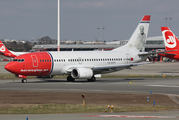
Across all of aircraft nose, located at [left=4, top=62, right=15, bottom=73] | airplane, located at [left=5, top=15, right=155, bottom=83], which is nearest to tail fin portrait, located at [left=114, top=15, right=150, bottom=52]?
airplane, located at [left=5, top=15, right=155, bottom=83]

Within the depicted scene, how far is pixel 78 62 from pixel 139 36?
14.1 metres

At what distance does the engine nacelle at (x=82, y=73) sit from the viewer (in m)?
44.4

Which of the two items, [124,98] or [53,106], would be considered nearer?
[53,106]

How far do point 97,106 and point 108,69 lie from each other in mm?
23644

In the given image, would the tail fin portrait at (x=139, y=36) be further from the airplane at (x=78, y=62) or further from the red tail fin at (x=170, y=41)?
the red tail fin at (x=170, y=41)

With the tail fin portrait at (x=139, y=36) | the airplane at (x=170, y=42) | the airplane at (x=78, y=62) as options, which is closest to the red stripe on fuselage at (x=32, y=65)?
the airplane at (x=78, y=62)

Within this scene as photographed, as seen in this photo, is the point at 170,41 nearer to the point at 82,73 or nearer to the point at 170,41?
the point at 170,41

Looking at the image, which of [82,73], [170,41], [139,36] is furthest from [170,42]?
[82,73]

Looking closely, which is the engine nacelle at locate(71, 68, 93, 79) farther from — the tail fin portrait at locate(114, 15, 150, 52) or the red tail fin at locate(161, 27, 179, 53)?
the red tail fin at locate(161, 27, 179, 53)

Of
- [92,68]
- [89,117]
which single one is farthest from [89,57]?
[89,117]

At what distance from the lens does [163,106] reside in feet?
79.3

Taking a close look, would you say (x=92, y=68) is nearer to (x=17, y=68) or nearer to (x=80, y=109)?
(x=17, y=68)

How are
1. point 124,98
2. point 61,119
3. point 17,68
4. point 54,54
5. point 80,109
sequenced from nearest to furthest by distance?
point 61,119, point 80,109, point 124,98, point 17,68, point 54,54

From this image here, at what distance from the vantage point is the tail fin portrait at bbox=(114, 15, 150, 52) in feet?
178
